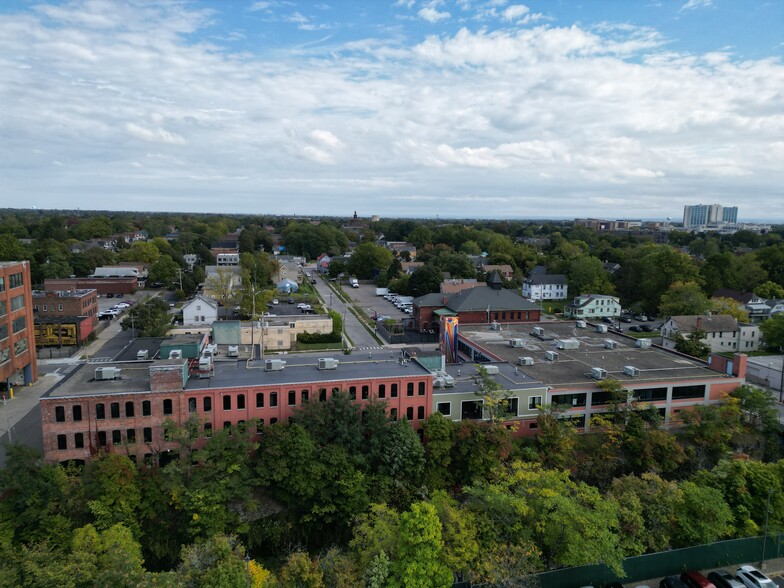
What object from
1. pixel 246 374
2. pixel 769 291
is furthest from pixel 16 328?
pixel 769 291

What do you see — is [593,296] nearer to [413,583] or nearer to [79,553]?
[413,583]

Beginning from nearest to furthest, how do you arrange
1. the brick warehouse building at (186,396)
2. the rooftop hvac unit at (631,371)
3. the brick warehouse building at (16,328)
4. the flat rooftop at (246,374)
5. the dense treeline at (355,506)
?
the dense treeline at (355,506), the brick warehouse building at (186,396), the flat rooftop at (246,374), the rooftop hvac unit at (631,371), the brick warehouse building at (16,328)

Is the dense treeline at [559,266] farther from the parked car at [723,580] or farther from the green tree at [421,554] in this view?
the green tree at [421,554]

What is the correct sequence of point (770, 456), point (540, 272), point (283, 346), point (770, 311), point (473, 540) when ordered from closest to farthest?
point (473, 540), point (770, 456), point (283, 346), point (770, 311), point (540, 272)

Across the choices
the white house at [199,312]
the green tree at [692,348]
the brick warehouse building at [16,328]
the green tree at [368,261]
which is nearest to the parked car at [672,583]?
the green tree at [692,348]

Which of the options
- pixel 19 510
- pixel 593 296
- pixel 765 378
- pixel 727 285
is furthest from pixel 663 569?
pixel 727 285
